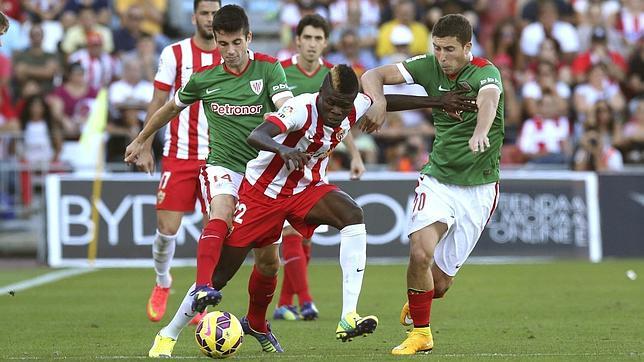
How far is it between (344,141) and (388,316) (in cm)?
160

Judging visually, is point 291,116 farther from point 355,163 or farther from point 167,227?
point 167,227

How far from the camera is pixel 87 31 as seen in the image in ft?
69.2

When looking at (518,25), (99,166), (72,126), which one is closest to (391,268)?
(99,166)

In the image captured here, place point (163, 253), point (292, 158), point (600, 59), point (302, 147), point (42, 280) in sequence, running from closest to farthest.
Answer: point (292, 158)
point (302, 147)
point (163, 253)
point (42, 280)
point (600, 59)

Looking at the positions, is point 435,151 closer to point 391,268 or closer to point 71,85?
point 391,268

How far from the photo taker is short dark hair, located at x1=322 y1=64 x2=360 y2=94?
7875 millimetres

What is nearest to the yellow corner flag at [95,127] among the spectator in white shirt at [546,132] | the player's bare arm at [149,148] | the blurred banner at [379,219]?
the blurred banner at [379,219]

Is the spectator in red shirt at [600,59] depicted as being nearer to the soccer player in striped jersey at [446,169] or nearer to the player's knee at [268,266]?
the soccer player in striped jersey at [446,169]

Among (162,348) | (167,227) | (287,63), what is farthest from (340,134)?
(287,63)

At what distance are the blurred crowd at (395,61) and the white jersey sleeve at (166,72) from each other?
6.82 meters

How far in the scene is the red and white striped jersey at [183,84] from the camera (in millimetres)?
10328

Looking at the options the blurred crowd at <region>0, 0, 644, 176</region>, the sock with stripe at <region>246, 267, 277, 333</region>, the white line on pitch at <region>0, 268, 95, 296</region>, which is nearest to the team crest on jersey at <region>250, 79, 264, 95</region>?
the sock with stripe at <region>246, 267, 277, 333</region>

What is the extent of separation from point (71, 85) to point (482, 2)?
782cm

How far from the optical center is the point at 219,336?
7.67 m
